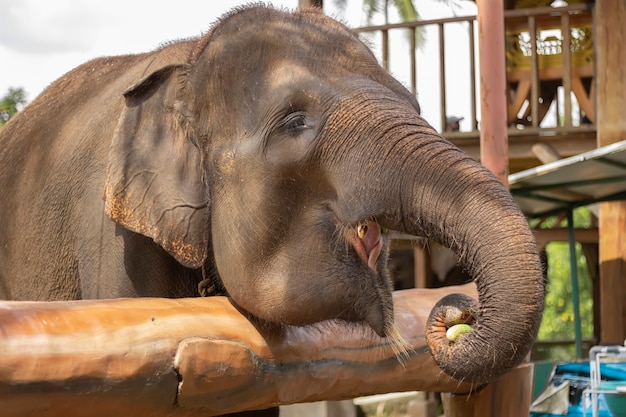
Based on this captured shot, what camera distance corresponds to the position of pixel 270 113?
8.83 ft

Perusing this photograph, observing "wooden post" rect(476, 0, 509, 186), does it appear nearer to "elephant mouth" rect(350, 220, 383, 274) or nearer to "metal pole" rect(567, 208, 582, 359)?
"elephant mouth" rect(350, 220, 383, 274)

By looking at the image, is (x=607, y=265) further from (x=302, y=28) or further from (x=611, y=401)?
(x=302, y=28)

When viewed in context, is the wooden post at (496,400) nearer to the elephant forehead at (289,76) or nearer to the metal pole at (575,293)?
the elephant forehead at (289,76)

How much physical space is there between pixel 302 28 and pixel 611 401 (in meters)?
3.67

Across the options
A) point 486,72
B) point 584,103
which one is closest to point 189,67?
point 486,72

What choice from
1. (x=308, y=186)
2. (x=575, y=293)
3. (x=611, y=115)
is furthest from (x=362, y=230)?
(x=575, y=293)

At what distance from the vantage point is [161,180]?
2.85m

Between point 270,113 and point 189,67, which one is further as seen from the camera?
point 189,67

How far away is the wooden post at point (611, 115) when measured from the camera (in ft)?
25.0

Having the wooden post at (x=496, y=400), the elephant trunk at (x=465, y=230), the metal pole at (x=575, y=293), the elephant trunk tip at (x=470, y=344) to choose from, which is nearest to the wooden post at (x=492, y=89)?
the wooden post at (x=496, y=400)

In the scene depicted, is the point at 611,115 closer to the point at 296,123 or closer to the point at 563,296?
the point at 296,123

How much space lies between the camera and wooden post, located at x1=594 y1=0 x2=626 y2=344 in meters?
7.61

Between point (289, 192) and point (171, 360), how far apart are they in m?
0.63

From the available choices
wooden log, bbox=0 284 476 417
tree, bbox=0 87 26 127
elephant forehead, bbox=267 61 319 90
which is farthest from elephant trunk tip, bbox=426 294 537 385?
tree, bbox=0 87 26 127
